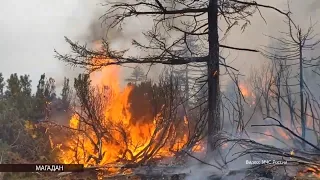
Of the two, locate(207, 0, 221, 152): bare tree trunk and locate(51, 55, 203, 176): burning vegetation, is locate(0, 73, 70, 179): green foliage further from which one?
locate(207, 0, 221, 152): bare tree trunk

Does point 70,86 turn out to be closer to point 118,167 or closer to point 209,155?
point 118,167

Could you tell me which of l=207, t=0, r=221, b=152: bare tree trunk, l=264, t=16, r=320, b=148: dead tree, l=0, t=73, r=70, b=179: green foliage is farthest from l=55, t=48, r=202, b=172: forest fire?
l=264, t=16, r=320, b=148: dead tree

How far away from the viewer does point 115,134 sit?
7.30 meters

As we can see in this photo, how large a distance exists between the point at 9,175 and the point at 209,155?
3.93m

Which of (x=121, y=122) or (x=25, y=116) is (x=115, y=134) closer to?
(x=121, y=122)

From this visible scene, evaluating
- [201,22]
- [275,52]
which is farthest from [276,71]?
[201,22]

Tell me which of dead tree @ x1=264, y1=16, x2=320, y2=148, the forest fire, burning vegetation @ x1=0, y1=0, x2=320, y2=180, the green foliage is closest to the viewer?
burning vegetation @ x1=0, y1=0, x2=320, y2=180

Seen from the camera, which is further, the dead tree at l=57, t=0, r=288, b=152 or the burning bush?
the burning bush

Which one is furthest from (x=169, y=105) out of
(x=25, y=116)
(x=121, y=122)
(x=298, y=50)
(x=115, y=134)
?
(x=25, y=116)

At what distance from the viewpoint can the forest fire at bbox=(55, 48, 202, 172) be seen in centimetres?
710

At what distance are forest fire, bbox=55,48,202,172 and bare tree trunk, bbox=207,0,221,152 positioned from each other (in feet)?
3.35

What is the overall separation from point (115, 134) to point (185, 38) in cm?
250

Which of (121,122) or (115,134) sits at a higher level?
(121,122)

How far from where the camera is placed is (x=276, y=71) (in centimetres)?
790
